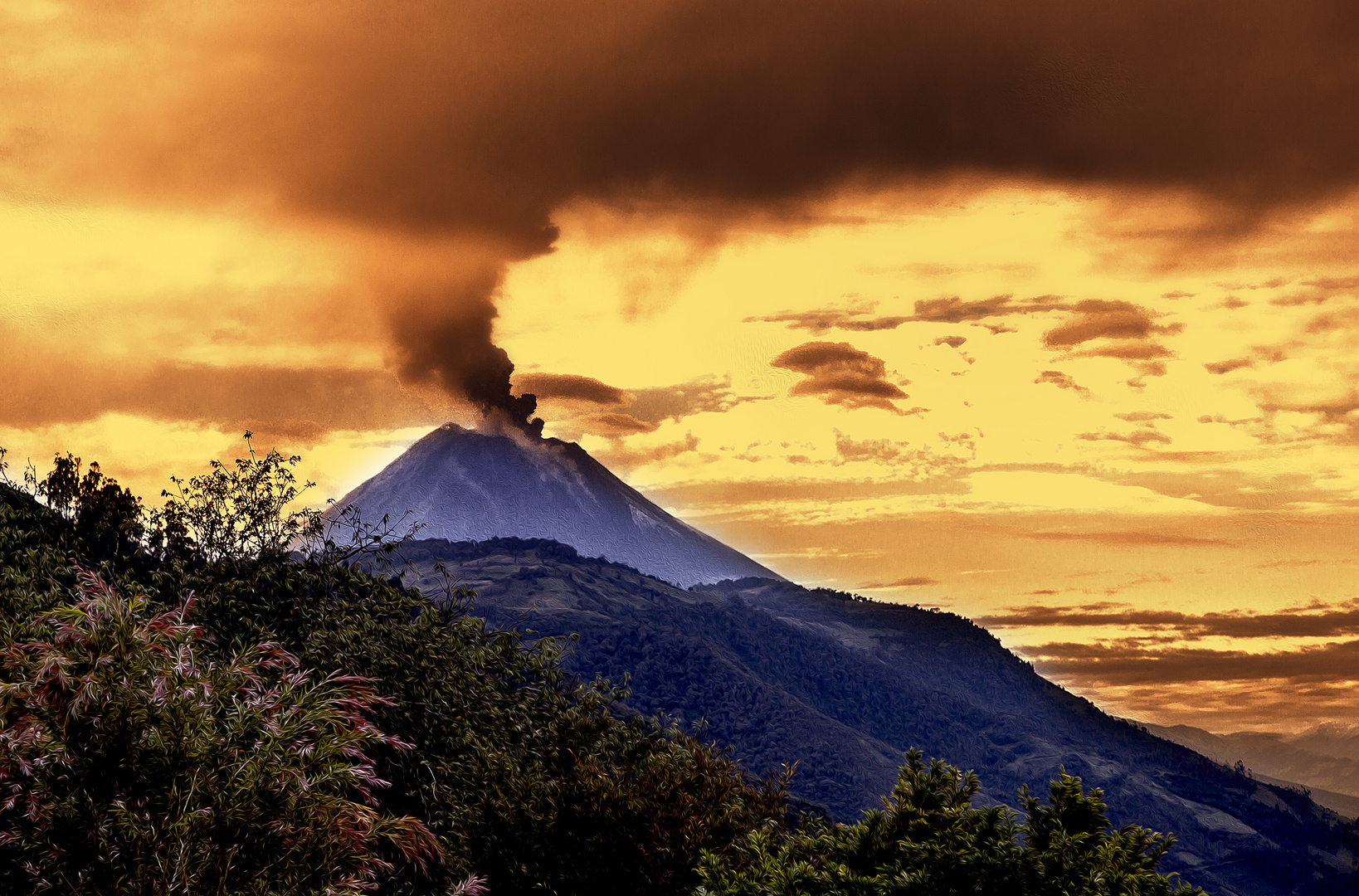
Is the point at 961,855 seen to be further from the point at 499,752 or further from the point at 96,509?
the point at 96,509

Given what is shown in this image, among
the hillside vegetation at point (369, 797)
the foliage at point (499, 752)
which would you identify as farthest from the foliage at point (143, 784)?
the foliage at point (499, 752)

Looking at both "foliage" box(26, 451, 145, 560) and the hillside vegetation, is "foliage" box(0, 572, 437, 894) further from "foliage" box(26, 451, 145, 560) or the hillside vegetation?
"foliage" box(26, 451, 145, 560)

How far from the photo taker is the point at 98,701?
475 inches

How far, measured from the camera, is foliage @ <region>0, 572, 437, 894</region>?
11.8 meters

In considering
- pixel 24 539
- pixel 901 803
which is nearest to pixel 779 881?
pixel 901 803

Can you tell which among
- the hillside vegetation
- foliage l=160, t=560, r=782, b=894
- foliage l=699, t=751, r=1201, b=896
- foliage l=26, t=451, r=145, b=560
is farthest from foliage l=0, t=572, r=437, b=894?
foliage l=26, t=451, r=145, b=560

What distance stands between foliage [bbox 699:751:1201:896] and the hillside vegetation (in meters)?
0.03

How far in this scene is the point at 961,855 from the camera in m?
13.7

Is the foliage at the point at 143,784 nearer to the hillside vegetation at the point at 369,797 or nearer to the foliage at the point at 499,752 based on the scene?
the hillside vegetation at the point at 369,797

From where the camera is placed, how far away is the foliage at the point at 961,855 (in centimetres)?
1328

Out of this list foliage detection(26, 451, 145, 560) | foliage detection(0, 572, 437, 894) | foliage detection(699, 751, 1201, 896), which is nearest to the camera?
foliage detection(0, 572, 437, 894)

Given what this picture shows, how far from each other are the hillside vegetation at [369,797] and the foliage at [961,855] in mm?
32

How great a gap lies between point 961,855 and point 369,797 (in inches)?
356

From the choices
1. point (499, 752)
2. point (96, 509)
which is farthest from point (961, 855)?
point (96, 509)
